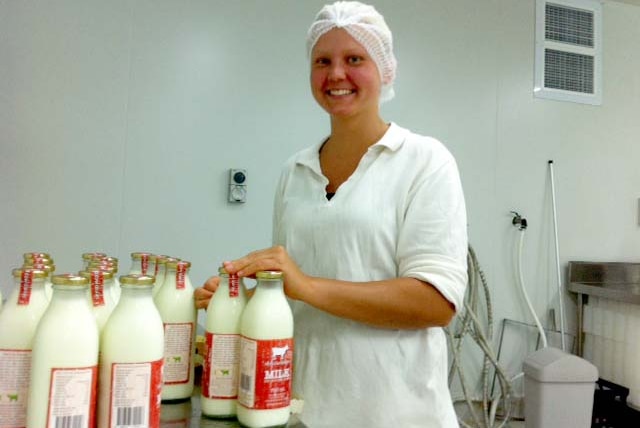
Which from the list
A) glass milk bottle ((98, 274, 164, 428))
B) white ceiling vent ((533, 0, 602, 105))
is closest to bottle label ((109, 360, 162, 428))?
glass milk bottle ((98, 274, 164, 428))

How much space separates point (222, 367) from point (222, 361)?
0.01 metres

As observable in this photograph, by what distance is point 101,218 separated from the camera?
7.53 feet

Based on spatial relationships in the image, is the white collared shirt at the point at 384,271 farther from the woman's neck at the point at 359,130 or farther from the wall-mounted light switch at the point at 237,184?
the wall-mounted light switch at the point at 237,184

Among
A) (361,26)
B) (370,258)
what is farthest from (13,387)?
(361,26)

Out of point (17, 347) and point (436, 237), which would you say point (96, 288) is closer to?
point (17, 347)

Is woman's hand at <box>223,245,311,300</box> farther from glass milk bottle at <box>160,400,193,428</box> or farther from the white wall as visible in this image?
the white wall

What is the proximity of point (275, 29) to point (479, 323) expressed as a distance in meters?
1.87

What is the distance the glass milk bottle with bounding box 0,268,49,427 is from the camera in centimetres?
72

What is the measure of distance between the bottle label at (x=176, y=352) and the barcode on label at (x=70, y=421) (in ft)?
0.81

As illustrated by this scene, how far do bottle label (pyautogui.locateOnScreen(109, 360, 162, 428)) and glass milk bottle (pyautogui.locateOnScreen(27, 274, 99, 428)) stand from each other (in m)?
0.03

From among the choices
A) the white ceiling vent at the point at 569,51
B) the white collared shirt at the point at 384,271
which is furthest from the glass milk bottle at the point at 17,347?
the white ceiling vent at the point at 569,51

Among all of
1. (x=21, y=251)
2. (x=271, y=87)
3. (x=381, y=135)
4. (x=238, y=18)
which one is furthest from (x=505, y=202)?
(x=21, y=251)

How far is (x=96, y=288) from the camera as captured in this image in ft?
2.69

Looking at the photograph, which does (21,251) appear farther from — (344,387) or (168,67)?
(344,387)
